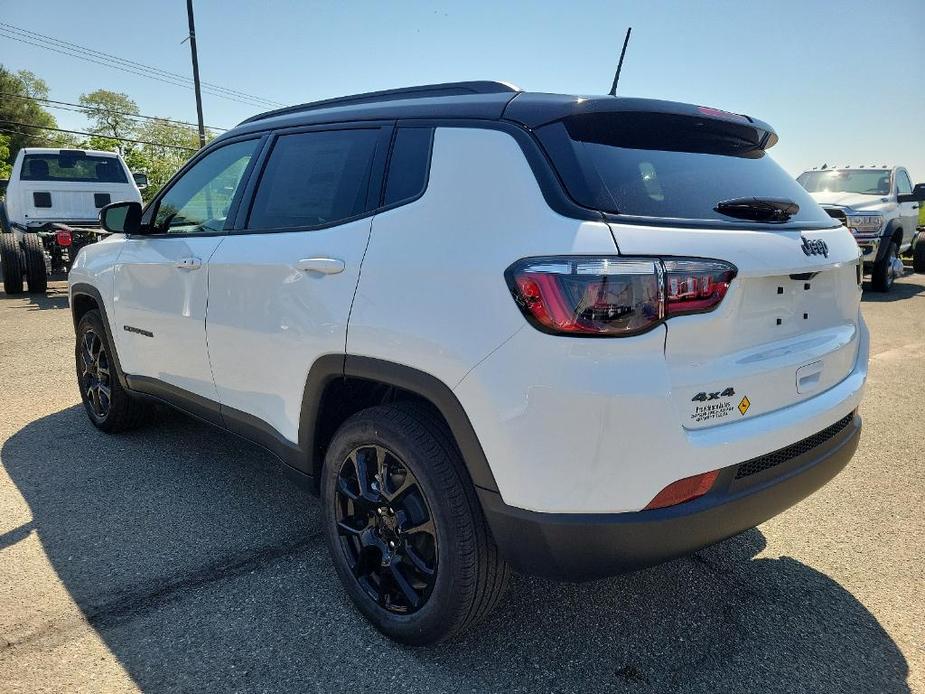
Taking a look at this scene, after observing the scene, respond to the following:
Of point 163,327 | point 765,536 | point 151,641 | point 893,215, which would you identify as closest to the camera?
Result: point 151,641

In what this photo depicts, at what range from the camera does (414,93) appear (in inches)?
104

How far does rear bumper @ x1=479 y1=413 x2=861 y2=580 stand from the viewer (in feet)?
5.91

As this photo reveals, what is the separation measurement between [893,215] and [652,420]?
39.6 feet

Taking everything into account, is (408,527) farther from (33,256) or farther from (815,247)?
(33,256)

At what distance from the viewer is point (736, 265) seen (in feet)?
6.12

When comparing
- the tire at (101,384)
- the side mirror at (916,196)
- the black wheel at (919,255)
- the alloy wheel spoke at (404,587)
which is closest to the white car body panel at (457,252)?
the alloy wheel spoke at (404,587)

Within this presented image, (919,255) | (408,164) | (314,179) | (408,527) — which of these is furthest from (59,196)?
(919,255)

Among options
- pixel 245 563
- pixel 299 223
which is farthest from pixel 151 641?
pixel 299 223

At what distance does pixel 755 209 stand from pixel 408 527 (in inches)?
58.1

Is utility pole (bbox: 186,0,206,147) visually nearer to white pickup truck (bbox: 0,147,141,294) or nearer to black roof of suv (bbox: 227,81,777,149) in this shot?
white pickup truck (bbox: 0,147,141,294)

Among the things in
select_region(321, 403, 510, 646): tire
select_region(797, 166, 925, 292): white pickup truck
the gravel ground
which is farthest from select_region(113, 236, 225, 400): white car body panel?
select_region(797, 166, 925, 292): white pickup truck

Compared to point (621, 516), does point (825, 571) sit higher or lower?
lower

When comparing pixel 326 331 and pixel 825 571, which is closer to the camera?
pixel 326 331

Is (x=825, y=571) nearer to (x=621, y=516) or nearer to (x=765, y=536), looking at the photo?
(x=765, y=536)
